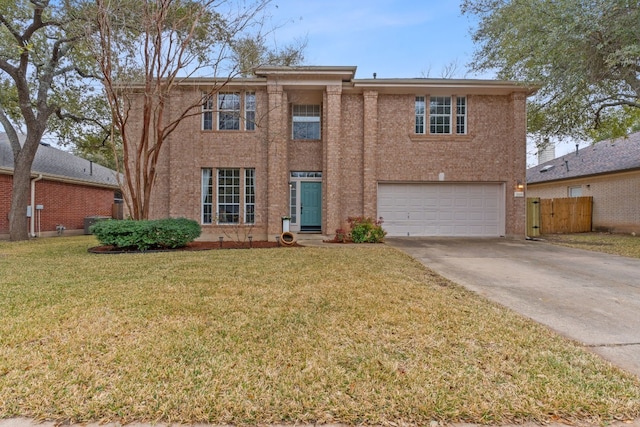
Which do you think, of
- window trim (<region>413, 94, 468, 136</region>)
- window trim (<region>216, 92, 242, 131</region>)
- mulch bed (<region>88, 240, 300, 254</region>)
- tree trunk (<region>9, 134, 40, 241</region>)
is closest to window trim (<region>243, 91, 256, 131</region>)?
window trim (<region>216, 92, 242, 131</region>)

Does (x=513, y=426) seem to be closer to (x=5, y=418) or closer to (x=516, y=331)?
(x=516, y=331)

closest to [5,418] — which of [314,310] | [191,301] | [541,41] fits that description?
[191,301]

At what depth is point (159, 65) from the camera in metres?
8.98

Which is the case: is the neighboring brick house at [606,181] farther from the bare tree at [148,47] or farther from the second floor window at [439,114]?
the bare tree at [148,47]

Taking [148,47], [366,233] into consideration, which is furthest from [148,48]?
[366,233]

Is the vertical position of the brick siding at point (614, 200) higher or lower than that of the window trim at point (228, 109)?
lower

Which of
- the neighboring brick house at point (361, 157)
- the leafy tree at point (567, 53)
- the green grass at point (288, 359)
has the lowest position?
the green grass at point (288, 359)

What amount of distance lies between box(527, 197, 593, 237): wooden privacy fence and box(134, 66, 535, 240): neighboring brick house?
467cm

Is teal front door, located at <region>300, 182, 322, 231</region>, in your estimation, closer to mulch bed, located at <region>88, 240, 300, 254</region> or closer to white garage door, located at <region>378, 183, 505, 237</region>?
white garage door, located at <region>378, 183, 505, 237</region>

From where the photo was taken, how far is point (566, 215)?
16.3 metres

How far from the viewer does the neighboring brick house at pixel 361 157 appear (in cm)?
1216

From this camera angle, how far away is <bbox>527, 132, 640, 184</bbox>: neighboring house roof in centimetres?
1586

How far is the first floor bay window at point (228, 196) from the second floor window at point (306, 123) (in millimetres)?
2563

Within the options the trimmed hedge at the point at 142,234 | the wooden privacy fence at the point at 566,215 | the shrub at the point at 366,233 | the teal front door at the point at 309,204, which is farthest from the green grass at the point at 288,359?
the wooden privacy fence at the point at 566,215
